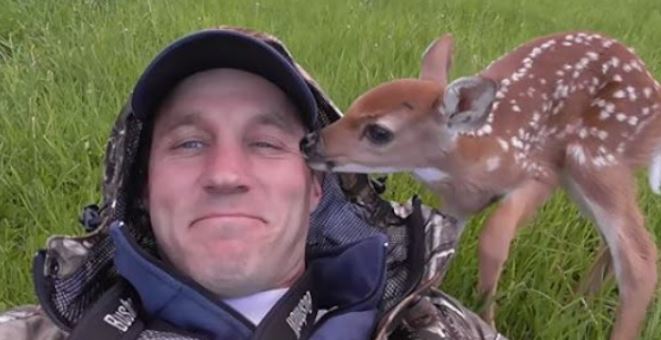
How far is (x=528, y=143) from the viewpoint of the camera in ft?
8.25

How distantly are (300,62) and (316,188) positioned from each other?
203 cm

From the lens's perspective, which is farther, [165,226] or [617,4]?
[617,4]

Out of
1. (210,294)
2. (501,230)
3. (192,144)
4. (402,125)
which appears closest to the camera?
(210,294)

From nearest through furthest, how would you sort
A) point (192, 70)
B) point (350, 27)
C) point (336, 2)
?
1. point (192, 70)
2. point (350, 27)
3. point (336, 2)

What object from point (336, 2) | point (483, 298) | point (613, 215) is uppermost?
point (613, 215)

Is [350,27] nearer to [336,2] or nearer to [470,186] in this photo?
[336,2]

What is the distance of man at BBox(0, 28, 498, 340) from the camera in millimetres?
2014

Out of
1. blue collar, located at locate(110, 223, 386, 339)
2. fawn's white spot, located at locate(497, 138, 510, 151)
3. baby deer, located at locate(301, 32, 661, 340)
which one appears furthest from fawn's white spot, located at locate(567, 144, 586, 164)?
blue collar, located at locate(110, 223, 386, 339)

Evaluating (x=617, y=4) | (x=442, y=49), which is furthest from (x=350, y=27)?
(x=617, y=4)

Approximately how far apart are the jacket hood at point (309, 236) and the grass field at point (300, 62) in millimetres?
384

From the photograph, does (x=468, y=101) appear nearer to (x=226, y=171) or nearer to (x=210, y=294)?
(x=226, y=171)

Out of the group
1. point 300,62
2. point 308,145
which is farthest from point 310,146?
point 300,62

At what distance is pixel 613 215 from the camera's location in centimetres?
247

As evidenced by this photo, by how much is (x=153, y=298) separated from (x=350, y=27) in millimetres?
3109
